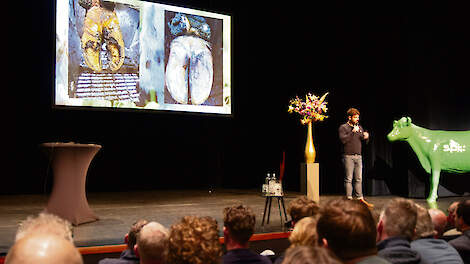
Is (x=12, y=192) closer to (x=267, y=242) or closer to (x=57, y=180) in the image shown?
(x=57, y=180)

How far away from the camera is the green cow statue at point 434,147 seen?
6.05 meters

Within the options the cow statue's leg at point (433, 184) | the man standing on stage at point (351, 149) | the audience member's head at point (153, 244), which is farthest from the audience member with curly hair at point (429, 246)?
the cow statue's leg at point (433, 184)

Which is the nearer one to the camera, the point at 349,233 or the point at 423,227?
the point at 349,233

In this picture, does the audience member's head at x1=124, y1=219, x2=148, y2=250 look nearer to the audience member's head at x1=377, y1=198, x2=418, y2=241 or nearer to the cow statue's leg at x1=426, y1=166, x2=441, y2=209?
the audience member's head at x1=377, y1=198, x2=418, y2=241

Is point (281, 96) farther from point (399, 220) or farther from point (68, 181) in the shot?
point (399, 220)

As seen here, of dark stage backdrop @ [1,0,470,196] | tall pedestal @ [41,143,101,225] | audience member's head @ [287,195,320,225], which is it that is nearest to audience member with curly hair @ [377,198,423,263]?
audience member's head @ [287,195,320,225]

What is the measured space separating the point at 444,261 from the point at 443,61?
5.93 m

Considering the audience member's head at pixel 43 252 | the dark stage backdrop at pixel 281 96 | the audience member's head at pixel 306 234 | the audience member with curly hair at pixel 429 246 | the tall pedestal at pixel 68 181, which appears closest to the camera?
the audience member's head at pixel 43 252

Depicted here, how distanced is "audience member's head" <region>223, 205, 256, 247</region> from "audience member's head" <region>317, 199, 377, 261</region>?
20.9 inches

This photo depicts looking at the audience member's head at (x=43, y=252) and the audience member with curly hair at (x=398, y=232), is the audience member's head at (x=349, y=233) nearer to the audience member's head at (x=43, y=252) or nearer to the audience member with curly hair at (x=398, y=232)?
the audience member with curly hair at (x=398, y=232)

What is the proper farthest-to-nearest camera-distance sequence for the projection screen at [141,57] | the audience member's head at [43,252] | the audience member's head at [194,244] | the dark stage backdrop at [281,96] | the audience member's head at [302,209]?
the dark stage backdrop at [281,96]
the projection screen at [141,57]
the audience member's head at [302,209]
the audience member's head at [194,244]
the audience member's head at [43,252]

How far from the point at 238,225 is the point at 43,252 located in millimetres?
1073

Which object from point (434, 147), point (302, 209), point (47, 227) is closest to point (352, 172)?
point (434, 147)

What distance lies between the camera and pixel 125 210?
15.5 ft
